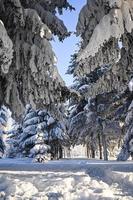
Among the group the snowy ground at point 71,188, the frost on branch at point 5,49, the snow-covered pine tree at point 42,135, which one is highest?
the snow-covered pine tree at point 42,135

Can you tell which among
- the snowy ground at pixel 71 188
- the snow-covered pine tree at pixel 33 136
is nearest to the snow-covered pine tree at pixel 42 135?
the snow-covered pine tree at pixel 33 136

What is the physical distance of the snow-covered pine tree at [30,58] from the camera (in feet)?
37.3

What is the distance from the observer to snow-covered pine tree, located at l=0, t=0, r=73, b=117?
37.3 feet


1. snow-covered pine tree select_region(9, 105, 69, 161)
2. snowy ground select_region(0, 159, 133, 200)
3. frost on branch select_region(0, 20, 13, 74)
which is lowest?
snowy ground select_region(0, 159, 133, 200)

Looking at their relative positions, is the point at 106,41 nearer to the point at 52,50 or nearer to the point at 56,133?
the point at 52,50

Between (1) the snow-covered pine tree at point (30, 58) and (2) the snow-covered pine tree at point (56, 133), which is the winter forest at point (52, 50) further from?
(2) the snow-covered pine tree at point (56, 133)

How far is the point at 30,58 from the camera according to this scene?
11.9 metres

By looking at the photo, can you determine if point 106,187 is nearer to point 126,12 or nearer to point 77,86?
point 126,12

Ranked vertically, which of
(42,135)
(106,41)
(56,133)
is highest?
(56,133)

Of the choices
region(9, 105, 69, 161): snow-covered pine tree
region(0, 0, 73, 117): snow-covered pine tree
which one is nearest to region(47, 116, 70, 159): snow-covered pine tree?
region(9, 105, 69, 161): snow-covered pine tree

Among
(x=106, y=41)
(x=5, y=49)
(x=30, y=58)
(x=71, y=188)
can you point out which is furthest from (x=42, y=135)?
(x=106, y=41)

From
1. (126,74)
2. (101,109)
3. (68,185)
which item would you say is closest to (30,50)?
(126,74)

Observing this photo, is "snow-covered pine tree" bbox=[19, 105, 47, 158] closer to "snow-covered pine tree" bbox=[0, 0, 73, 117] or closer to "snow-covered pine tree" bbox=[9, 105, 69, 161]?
"snow-covered pine tree" bbox=[9, 105, 69, 161]

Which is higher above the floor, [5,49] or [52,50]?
[52,50]
